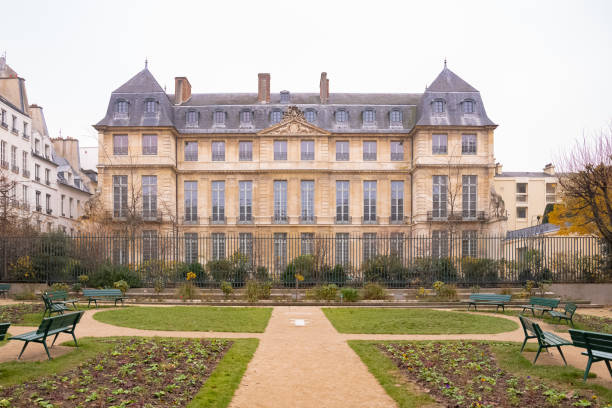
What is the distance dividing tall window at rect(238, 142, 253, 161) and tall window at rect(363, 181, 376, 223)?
8.55 metres

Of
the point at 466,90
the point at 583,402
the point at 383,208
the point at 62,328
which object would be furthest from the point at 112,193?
the point at 583,402

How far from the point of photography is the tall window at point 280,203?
38.9m

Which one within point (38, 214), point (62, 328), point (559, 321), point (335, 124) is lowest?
point (559, 321)

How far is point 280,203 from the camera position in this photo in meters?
39.0

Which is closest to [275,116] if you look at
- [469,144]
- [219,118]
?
[219,118]

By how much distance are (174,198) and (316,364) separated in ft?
105

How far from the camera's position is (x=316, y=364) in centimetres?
879

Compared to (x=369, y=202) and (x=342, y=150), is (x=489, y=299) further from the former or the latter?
(x=342, y=150)

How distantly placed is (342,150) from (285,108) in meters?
5.32

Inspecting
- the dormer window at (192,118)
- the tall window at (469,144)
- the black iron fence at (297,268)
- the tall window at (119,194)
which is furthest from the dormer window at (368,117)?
the black iron fence at (297,268)

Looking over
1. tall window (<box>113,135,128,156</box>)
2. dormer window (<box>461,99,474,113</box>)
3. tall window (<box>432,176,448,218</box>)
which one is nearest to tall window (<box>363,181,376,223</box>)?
tall window (<box>432,176,448,218</box>)

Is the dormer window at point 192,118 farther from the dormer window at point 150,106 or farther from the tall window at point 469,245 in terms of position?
the tall window at point 469,245

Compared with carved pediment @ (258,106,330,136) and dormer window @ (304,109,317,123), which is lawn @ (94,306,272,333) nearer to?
carved pediment @ (258,106,330,136)

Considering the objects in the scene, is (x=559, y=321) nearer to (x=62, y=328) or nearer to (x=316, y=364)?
(x=316, y=364)
